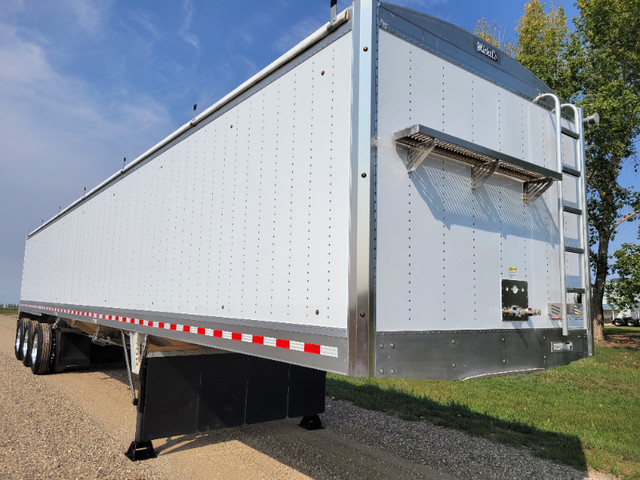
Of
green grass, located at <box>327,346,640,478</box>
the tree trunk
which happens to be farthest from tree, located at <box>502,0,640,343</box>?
green grass, located at <box>327,346,640,478</box>

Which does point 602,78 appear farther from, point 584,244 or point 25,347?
point 25,347

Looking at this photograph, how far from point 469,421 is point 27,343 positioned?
1019 cm

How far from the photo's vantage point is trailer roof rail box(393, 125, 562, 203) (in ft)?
9.53

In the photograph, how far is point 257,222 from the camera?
3.72 meters

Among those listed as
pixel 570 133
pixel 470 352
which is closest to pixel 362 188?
pixel 470 352

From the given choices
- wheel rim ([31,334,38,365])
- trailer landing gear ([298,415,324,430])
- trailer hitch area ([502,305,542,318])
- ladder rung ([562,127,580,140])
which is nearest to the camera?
trailer hitch area ([502,305,542,318])

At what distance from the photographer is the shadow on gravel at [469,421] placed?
561 cm

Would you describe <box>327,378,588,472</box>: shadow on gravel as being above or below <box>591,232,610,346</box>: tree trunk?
below

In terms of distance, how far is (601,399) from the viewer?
8.65 m

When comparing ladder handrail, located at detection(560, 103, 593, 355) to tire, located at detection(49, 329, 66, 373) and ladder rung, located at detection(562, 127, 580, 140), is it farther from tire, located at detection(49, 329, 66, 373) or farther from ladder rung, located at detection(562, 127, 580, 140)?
tire, located at detection(49, 329, 66, 373)

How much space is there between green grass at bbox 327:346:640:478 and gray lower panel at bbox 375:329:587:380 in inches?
93.9

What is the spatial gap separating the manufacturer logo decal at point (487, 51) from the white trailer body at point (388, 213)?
0.05 ft

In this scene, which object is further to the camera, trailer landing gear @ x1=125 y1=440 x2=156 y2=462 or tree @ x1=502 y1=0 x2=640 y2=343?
tree @ x1=502 y1=0 x2=640 y2=343

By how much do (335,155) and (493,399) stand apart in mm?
7037
